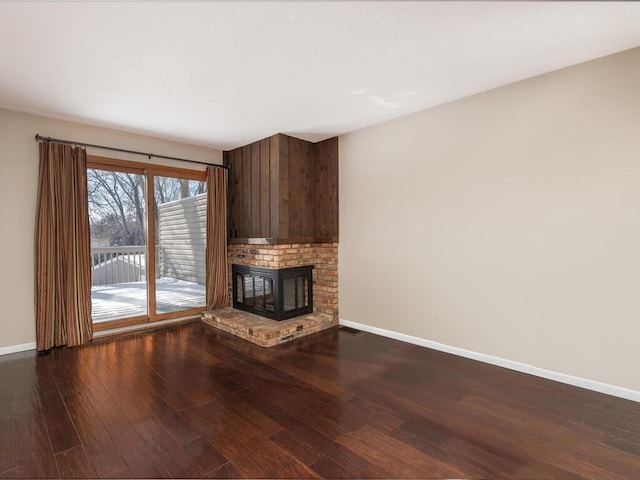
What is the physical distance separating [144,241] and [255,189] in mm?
1626

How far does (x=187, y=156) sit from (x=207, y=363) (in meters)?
2.97

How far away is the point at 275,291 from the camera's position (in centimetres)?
414

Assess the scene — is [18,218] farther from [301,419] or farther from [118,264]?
[301,419]

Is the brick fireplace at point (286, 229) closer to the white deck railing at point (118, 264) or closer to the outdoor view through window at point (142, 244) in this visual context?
the outdoor view through window at point (142, 244)

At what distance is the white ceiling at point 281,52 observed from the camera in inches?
75.4

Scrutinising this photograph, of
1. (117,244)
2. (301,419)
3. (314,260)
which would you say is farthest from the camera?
(314,260)

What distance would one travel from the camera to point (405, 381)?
8.88 ft

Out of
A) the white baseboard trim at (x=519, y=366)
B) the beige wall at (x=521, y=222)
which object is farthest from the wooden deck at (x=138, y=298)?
the beige wall at (x=521, y=222)

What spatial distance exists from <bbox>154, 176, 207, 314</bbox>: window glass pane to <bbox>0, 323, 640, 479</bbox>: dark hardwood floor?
137 cm

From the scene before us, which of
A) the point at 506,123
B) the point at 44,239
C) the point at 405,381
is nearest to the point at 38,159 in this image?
the point at 44,239

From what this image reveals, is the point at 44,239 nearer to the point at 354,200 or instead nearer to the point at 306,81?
the point at 306,81

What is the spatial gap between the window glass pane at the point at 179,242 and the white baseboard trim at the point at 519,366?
2.60 m

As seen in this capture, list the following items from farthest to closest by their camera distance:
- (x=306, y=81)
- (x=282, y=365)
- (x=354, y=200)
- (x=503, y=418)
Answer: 1. (x=354, y=200)
2. (x=282, y=365)
3. (x=306, y=81)
4. (x=503, y=418)

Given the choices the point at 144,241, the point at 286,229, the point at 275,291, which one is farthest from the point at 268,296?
the point at 144,241
